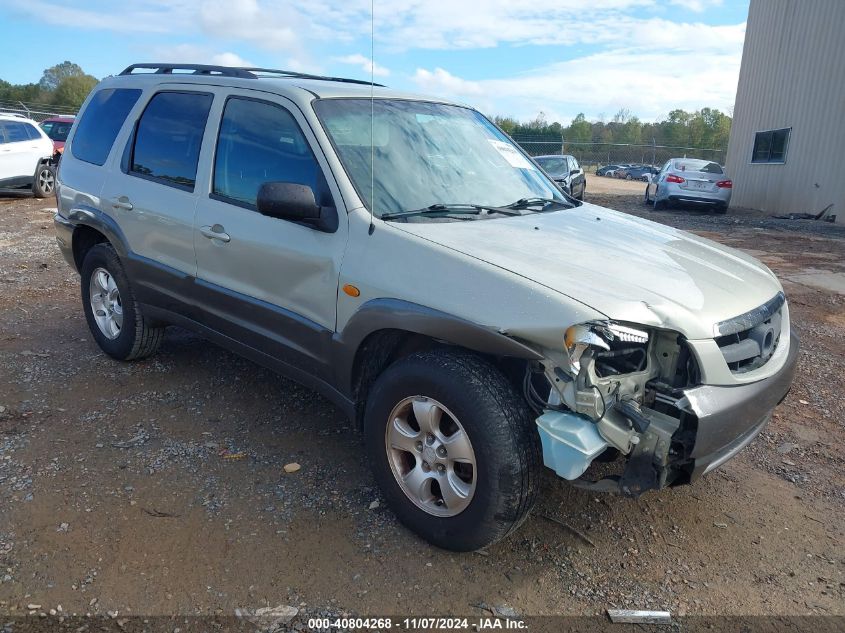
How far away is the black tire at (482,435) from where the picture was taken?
251 cm

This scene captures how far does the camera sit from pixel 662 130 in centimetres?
6250

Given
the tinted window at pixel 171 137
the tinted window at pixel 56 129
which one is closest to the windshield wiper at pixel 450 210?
the tinted window at pixel 171 137

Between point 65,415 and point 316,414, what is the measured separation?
1.52 meters

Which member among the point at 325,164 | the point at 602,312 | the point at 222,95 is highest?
the point at 222,95

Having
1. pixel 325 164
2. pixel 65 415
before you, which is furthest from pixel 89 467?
pixel 325 164

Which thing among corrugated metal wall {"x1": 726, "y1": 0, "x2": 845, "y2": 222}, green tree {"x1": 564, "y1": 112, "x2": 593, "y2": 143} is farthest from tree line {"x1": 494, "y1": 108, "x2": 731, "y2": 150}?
corrugated metal wall {"x1": 726, "y1": 0, "x2": 845, "y2": 222}

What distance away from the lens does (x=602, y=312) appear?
2379 mm

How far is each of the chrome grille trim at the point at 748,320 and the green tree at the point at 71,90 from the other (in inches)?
1900

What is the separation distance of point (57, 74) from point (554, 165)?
171 ft

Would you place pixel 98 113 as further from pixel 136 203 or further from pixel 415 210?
pixel 415 210

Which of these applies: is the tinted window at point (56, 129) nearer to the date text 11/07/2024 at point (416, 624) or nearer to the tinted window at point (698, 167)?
the tinted window at point (698, 167)

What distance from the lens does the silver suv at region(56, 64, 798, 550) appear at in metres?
2.46

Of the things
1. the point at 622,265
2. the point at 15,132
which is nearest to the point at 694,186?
the point at 622,265

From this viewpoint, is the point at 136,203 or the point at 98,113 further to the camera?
the point at 98,113
